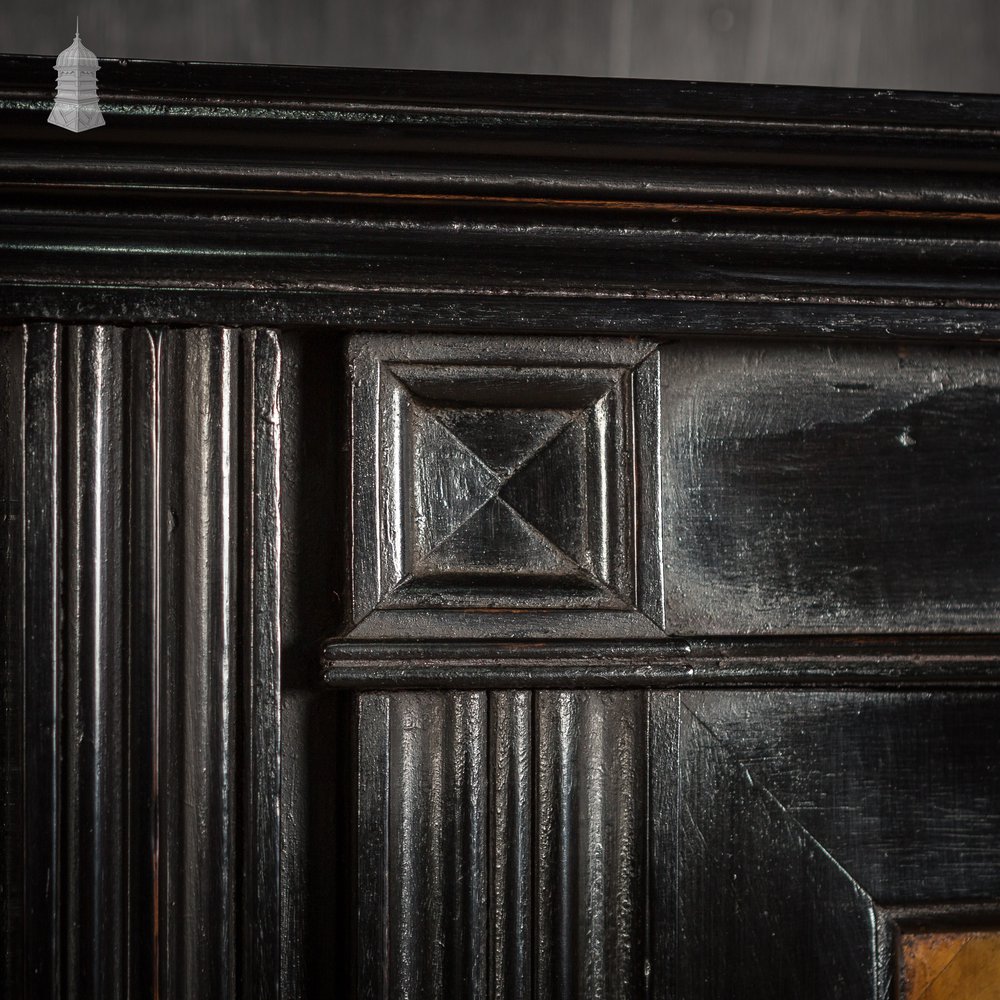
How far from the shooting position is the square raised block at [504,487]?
0.55 m

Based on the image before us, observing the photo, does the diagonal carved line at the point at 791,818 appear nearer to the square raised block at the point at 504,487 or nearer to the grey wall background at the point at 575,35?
the square raised block at the point at 504,487

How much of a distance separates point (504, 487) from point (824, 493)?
0.71ft

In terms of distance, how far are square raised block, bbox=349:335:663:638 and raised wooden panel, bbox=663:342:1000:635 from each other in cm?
3

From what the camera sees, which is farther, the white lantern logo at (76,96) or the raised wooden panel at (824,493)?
the raised wooden panel at (824,493)

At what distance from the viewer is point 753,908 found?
57 centimetres

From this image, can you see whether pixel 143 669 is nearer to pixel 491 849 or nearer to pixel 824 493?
pixel 491 849

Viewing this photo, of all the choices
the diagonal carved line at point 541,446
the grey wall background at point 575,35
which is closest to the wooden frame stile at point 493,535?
the diagonal carved line at point 541,446

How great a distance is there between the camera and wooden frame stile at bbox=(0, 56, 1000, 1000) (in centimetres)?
52

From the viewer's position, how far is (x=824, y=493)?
0.59m

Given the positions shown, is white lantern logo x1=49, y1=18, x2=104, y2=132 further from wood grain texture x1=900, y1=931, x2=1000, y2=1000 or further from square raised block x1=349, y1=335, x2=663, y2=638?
wood grain texture x1=900, y1=931, x2=1000, y2=1000

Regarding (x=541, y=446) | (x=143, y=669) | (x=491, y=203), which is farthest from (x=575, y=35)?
(x=143, y=669)

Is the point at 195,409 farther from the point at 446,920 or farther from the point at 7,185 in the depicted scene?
the point at 446,920

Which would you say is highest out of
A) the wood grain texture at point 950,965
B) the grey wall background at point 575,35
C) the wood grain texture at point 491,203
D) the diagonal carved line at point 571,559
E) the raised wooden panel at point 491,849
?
the grey wall background at point 575,35

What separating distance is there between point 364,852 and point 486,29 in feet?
1.78
